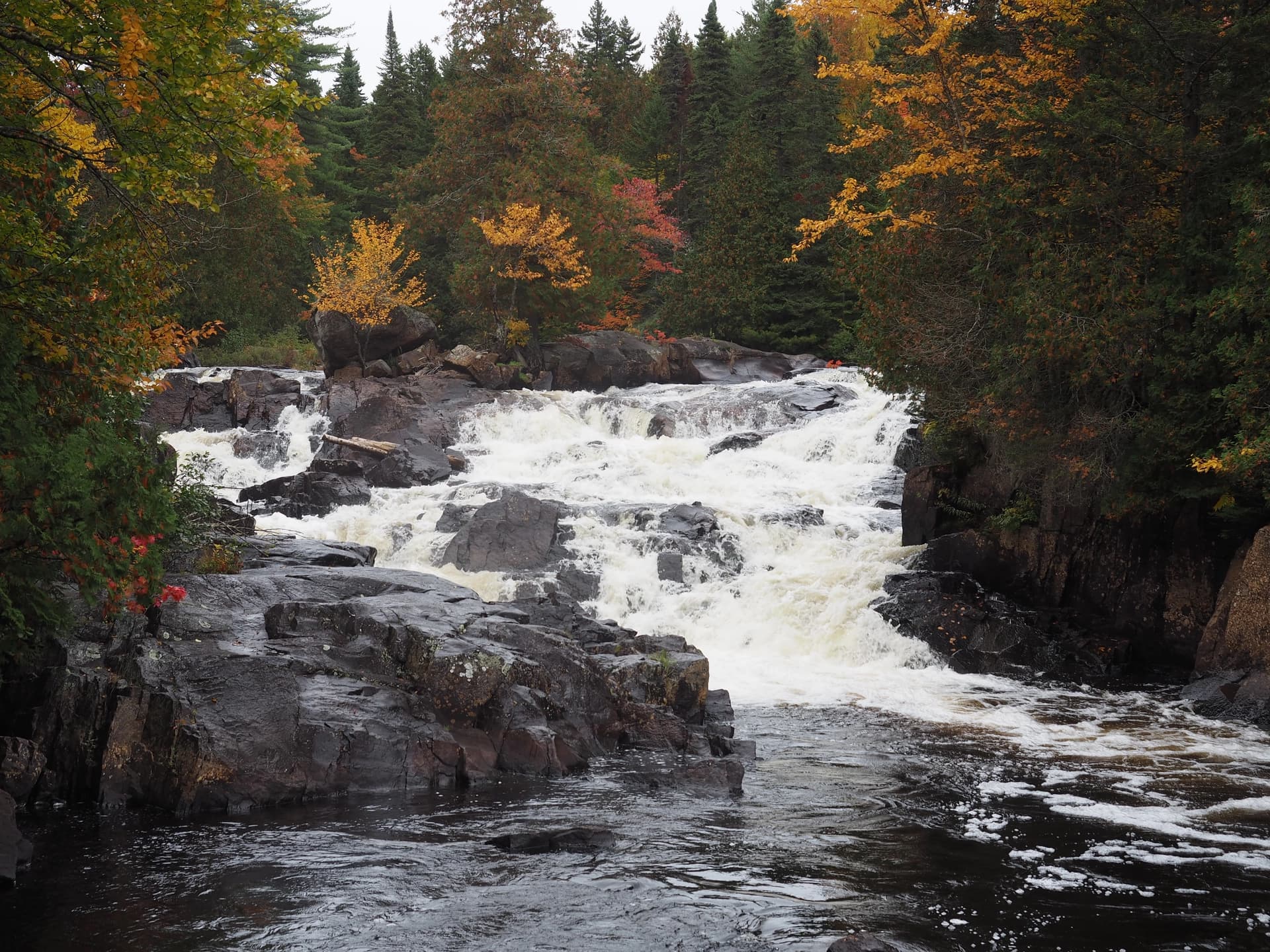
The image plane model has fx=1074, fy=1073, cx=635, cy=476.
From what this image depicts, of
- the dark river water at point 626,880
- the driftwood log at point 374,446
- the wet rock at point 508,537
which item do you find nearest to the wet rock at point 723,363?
the driftwood log at point 374,446

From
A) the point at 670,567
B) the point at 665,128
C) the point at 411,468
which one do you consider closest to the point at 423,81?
the point at 665,128

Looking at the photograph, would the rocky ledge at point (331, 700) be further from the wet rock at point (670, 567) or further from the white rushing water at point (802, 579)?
the wet rock at point (670, 567)

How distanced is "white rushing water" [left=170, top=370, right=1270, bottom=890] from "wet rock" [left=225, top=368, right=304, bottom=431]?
0.61m

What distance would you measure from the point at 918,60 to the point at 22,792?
1637cm

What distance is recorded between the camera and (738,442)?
23531 mm

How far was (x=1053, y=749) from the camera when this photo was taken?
10938 mm

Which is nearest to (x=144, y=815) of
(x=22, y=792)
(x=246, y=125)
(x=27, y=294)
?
(x=22, y=792)

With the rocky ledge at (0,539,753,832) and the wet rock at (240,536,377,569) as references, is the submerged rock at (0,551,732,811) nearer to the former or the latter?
the rocky ledge at (0,539,753,832)

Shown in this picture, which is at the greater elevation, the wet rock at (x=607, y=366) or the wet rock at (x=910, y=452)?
the wet rock at (x=607, y=366)

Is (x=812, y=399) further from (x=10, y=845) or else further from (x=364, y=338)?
(x=10, y=845)

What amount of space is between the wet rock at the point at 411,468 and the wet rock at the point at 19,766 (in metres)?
13.5

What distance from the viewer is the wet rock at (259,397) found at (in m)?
25.6

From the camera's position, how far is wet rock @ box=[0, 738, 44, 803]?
7.75m

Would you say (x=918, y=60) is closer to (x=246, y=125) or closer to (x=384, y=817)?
(x=246, y=125)
